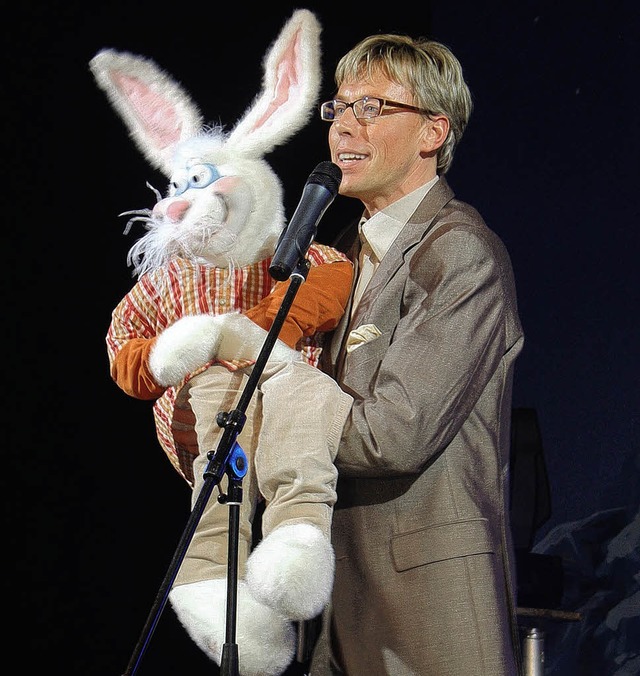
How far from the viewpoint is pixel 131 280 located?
255 cm

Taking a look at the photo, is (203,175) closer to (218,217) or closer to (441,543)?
(218,217)

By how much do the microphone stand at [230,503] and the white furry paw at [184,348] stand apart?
24cm

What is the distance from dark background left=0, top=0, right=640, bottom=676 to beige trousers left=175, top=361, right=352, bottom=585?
0.67 m

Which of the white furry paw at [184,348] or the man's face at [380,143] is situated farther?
the man's face at [380,143]

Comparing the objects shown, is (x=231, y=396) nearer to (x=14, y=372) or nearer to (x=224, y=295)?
(x=224, y=295)

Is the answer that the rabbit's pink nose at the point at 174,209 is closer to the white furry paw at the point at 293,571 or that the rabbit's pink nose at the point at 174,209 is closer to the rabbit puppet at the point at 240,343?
the rabbit puppet at the point at 240,343

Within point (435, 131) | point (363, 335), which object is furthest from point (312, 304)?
point (435, 131)

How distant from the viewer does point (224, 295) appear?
1.96 meters

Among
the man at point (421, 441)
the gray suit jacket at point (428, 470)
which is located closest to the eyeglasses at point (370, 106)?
the man at point (421, 441)

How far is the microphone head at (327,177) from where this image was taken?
168 cm

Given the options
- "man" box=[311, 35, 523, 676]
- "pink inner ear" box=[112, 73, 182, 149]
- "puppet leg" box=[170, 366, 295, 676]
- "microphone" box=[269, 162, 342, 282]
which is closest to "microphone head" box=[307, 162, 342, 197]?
"microphone" box=[269, 162, 342, 282]

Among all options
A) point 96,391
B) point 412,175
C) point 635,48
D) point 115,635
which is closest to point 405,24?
point 635,48

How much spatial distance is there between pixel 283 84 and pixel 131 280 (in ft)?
2.21

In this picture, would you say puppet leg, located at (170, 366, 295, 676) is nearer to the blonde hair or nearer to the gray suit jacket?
the gray suit jacket
